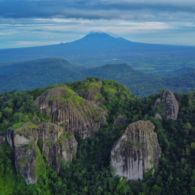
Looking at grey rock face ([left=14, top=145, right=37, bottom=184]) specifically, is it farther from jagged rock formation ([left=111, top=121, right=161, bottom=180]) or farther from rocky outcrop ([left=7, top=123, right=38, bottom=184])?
jagged rock formation ([left=111, top=121, right=161, bottom=180])

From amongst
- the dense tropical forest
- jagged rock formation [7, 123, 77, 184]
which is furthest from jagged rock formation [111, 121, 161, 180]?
jagged rock formation [7, 123, 77, 184]

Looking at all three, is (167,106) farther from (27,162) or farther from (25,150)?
(27,162)

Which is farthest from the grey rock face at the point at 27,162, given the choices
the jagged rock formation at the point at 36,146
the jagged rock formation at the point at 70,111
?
the jagged rock formation at the point at 70,111

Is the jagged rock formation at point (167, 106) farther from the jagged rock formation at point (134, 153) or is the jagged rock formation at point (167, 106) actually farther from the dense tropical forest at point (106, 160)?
the jagged rock formation at point (134, 153)

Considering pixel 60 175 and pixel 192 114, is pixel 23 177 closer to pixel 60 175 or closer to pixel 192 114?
pixel 60 175

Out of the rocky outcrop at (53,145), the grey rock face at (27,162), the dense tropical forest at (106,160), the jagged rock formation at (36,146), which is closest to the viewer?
the dense tropical forest at (106,160)

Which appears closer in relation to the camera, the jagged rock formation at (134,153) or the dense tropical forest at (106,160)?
the dense tropical forest at (106,160)
